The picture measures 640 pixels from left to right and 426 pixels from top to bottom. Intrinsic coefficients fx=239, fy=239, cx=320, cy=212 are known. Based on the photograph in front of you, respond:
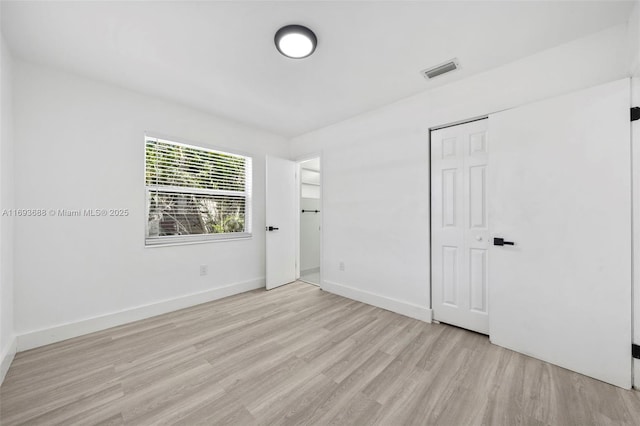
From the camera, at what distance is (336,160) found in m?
3.64

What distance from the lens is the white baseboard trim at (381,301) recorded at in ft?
8.87

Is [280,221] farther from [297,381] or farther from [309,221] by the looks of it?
[297,381]

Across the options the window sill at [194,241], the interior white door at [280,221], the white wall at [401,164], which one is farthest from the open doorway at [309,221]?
the window sill at [194,241]

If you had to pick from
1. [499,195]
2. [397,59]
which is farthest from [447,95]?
[499,195]

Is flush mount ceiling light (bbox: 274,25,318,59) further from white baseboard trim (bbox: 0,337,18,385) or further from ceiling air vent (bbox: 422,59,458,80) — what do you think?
white baseboard trim (bbox: 0,337,18,385)

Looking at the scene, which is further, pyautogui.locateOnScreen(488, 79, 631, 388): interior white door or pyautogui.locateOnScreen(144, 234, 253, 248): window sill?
pyautogui.locateOnScreen(144, 234, 253, 248): window sill

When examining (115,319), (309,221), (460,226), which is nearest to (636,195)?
(460,226)

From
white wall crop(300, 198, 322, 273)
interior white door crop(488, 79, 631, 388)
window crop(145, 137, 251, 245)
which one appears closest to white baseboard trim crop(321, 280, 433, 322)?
interior white door crop(488, 79, 631, 388)

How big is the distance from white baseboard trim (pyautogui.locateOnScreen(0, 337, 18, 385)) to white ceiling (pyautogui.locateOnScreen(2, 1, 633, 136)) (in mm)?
2475

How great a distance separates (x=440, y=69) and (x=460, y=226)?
157 cm

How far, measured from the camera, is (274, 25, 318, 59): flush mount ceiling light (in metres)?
1.78

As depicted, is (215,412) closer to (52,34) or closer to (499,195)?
(499,195)

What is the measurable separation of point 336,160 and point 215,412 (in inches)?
122

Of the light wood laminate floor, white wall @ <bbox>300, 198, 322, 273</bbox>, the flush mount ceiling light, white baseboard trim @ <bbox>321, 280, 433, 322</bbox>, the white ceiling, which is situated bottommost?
the light wood laminate floor
